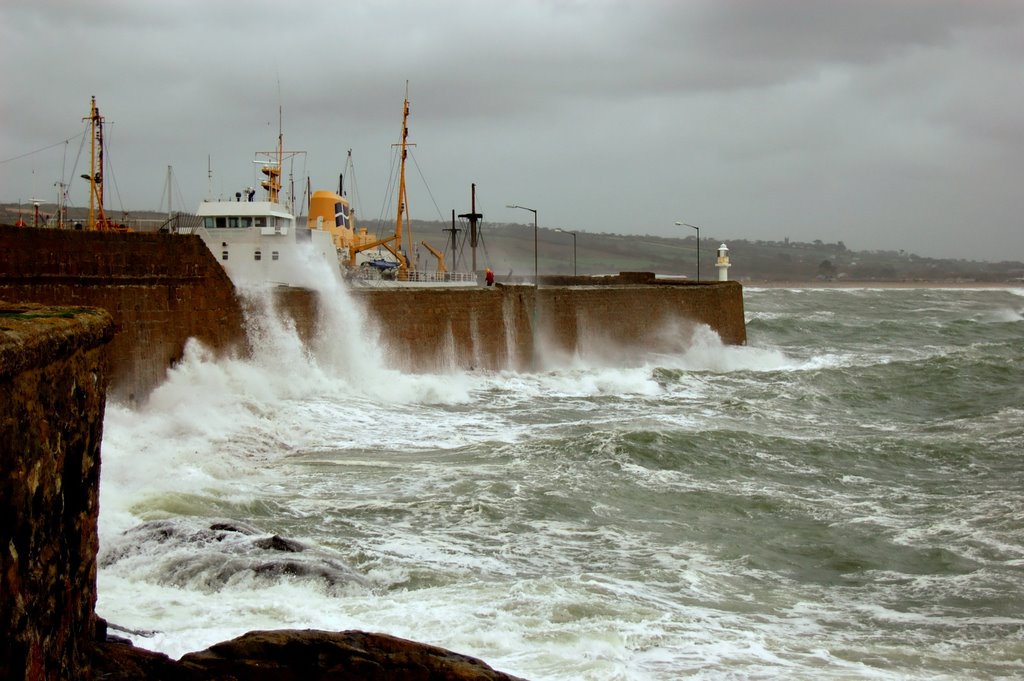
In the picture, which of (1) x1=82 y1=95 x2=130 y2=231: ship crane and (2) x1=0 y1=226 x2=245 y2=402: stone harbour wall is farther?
(1) x1=82 y1=95 x2=130 y2=231: ship crane

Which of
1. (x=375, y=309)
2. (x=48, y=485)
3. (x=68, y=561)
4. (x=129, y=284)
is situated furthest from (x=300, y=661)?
(x=375, y=309)

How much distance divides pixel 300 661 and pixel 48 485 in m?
1.90

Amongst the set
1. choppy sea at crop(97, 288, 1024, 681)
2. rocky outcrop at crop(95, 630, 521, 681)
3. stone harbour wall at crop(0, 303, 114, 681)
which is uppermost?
stone harbour wall at crop(0, 303, 114, 681)

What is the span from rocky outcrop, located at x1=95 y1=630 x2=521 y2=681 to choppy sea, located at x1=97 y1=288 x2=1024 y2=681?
1.40m

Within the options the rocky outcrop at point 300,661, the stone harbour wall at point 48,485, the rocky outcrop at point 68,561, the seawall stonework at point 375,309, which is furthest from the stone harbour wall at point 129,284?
the stone harbour wall at point 48,485

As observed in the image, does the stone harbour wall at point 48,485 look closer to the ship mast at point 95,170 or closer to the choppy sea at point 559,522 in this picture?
the choppy sea at point 559,522

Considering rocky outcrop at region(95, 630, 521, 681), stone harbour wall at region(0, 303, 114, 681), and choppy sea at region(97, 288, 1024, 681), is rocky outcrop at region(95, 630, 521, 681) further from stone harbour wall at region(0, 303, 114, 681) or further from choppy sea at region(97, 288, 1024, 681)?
choppy sea at region(97, 288, 1024, 681)

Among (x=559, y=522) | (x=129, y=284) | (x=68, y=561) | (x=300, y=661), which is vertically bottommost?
(x=559, y=522)

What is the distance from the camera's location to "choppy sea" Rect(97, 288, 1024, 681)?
8383 millimetres

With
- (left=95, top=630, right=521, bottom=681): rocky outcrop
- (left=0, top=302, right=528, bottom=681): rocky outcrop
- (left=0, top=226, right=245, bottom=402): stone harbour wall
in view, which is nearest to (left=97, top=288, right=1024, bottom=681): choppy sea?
(left=0, top=226, right=245, bottom=402): stone harbour wall

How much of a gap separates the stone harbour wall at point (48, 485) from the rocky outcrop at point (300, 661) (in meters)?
0.41

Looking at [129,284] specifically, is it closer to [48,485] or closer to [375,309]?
[375,309]

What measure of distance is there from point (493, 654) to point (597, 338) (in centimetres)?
2360

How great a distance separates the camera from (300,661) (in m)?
5.93
